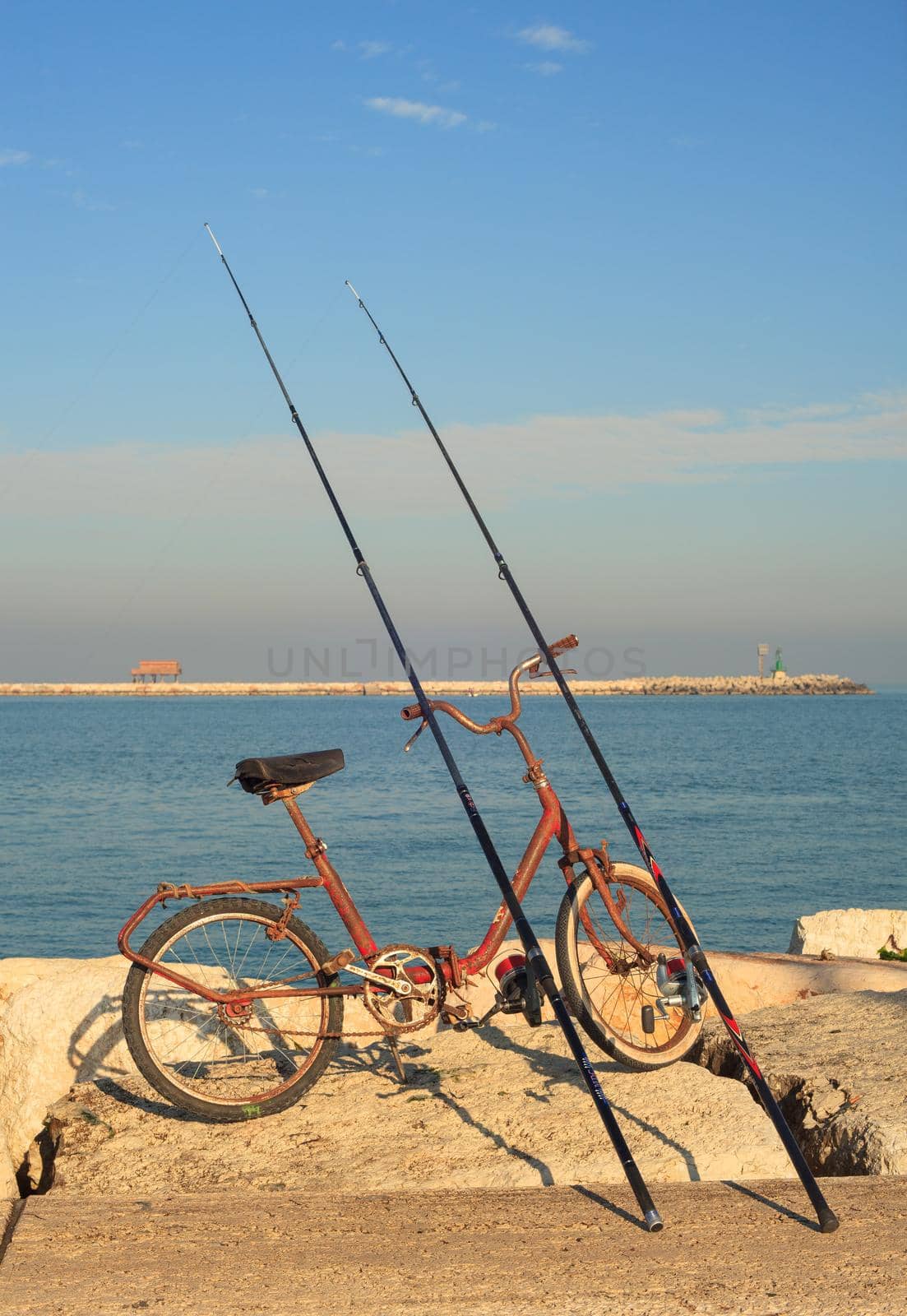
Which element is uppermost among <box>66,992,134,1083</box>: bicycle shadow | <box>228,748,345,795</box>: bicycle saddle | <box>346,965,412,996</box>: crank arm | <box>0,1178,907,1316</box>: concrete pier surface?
<box>228,748,345,795</box>: bicycle saddle

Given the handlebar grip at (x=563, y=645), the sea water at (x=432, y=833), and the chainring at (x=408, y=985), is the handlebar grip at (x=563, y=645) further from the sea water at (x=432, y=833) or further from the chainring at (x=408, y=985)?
the sea water at (x=432, y=833)

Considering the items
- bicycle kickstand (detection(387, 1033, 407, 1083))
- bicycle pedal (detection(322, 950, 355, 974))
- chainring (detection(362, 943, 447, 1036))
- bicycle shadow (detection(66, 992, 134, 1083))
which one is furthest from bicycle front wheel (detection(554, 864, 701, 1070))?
bicycle shadow (detection(66, 992, 134, 1083))

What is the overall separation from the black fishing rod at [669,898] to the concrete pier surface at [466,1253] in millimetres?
128

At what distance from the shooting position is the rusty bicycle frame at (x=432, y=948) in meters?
4.93

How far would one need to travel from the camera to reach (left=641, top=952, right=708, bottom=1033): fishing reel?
524cm

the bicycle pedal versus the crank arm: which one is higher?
the bicycle pedal

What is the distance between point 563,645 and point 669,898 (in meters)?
1.26

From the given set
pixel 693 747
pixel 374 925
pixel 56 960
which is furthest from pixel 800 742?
pixel 56 960

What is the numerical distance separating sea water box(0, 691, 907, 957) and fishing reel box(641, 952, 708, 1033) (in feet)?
40.3

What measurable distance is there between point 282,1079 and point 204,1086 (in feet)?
1.62

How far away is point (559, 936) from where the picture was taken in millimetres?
5129

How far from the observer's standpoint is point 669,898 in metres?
4.93

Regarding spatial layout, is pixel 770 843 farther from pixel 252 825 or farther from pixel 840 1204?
pixel 840 1204

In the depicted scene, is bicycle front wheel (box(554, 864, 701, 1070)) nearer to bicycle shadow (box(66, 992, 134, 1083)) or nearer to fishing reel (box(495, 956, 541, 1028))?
fishing reel (box(495, 956, 541, 1028))
